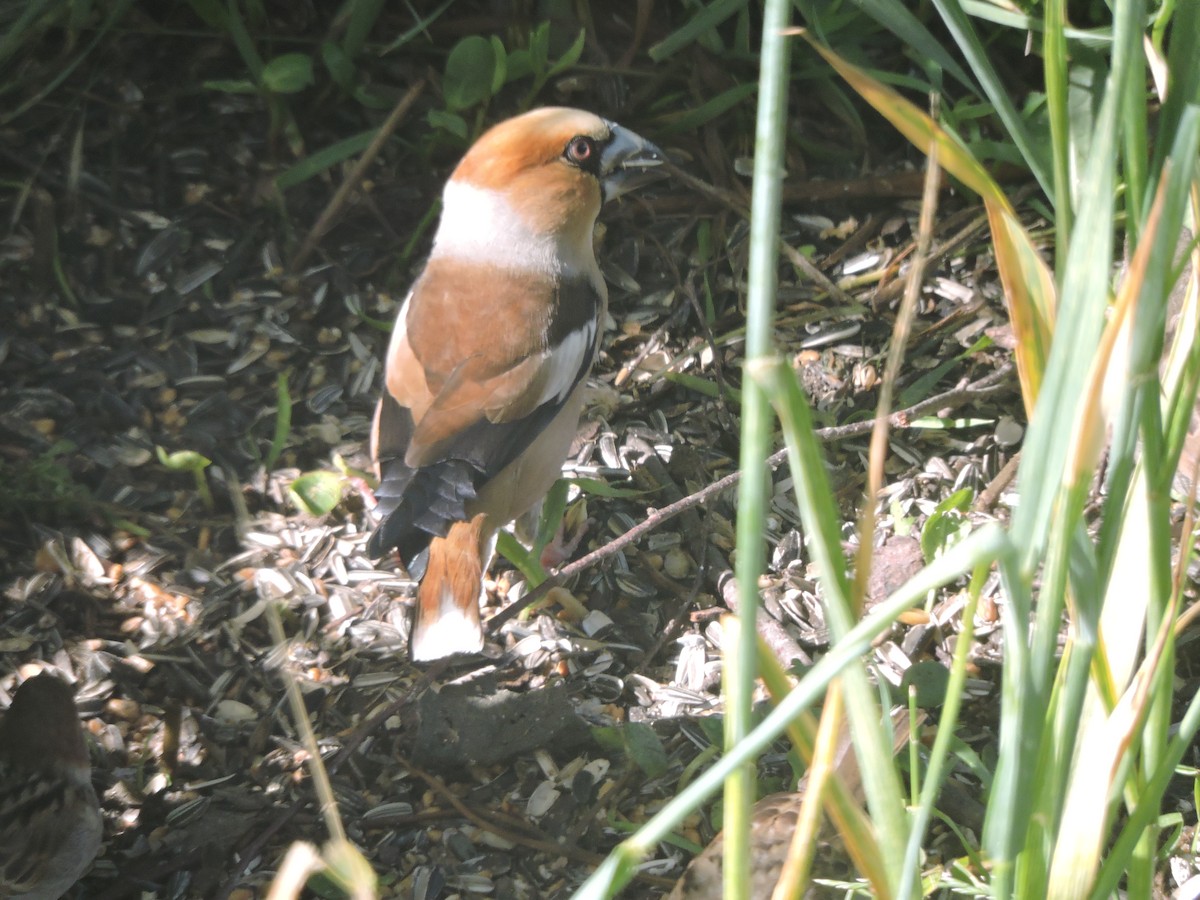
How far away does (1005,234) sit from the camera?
1234mm

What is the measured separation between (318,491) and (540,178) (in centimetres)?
91

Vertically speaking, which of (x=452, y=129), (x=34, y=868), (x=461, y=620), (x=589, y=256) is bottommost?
(x=34, y=868)

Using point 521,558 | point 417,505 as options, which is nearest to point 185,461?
point 417,505

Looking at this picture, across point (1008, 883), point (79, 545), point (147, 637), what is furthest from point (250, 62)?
point (1008, 883)

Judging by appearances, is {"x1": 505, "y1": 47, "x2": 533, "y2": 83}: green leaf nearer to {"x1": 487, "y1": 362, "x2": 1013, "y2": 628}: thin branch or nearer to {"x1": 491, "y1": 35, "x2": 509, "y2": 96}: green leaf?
{"x1": 491, "y1": 35, "x2": 509, "y2": 96}: green leaf

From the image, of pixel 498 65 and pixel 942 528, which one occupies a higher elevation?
pixel 498 65

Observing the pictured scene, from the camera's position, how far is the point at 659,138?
11.3ft

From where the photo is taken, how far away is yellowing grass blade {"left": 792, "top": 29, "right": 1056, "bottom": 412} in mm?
1142

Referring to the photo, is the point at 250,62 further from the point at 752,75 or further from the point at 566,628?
the point at 566,628

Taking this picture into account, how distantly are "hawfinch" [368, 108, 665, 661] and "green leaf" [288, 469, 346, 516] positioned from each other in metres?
0.18

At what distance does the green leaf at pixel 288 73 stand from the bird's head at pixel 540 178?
63 cm

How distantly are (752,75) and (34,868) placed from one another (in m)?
2.68

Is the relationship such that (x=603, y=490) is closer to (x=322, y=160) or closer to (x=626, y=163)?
(x=626, y=163)

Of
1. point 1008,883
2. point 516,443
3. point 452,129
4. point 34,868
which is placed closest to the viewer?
point 1008,883
